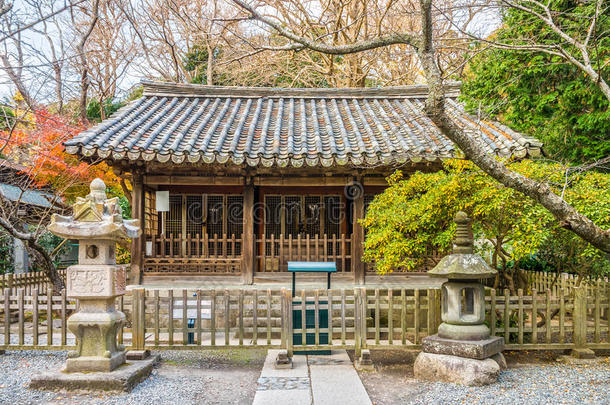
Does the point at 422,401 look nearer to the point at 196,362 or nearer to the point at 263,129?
the point at 196,362

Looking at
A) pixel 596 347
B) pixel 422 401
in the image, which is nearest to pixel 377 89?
pixel 596 347

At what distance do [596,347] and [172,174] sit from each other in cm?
851

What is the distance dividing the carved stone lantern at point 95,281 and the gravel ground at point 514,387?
12.1 feet

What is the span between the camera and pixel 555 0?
10.9 m

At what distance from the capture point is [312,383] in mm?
6098

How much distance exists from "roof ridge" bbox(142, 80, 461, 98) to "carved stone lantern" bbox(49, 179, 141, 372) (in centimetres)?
664

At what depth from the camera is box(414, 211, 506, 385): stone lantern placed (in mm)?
6129

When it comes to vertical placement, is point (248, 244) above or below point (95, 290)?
above

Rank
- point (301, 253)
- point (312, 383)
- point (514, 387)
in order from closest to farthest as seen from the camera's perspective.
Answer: point (514, 387) < point (312, 383) < point (301, 253)

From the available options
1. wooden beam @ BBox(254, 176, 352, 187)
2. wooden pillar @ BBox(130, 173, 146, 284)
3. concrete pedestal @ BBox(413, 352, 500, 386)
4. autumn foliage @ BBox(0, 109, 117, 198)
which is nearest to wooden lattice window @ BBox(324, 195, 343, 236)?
wooden beam @ BBox(254, 176, 352, 187)

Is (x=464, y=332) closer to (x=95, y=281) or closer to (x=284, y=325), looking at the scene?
(x=284, y=325)

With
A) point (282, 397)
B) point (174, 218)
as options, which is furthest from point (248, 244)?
point (282, 397)

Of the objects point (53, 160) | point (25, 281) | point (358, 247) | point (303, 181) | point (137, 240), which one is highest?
point (53, 160)

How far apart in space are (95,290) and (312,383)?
332 cm
